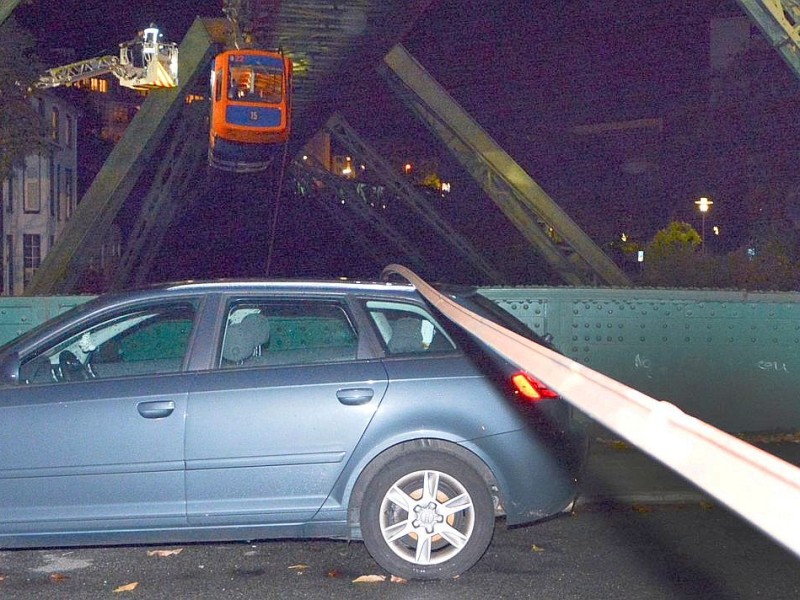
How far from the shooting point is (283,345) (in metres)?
6.81

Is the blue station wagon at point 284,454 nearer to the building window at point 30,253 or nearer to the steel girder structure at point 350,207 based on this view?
the building window at point 30,253

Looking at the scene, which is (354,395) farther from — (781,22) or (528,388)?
(781,22)

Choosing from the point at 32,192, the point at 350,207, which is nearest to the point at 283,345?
the point at 32,192

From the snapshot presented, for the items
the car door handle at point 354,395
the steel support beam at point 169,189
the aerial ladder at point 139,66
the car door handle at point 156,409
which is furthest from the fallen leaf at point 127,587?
the steel support beam at point 169,189

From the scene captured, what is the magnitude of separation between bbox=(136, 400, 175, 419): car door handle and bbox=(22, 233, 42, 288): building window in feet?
122

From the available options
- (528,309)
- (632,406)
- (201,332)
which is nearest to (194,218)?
(528,309)

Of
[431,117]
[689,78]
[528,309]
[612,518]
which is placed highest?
[689,78]

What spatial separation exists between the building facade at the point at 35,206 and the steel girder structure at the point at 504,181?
12.6 meters

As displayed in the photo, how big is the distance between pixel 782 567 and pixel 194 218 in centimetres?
5381

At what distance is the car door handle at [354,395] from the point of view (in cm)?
619

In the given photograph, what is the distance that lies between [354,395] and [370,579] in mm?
1081

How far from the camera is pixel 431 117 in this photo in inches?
1304

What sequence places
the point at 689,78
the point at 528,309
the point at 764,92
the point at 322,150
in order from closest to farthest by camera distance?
the point at 528,309 < the point at 764,92 < the point at 689,78 < the point at 322,150

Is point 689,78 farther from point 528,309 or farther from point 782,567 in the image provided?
point 782,567
